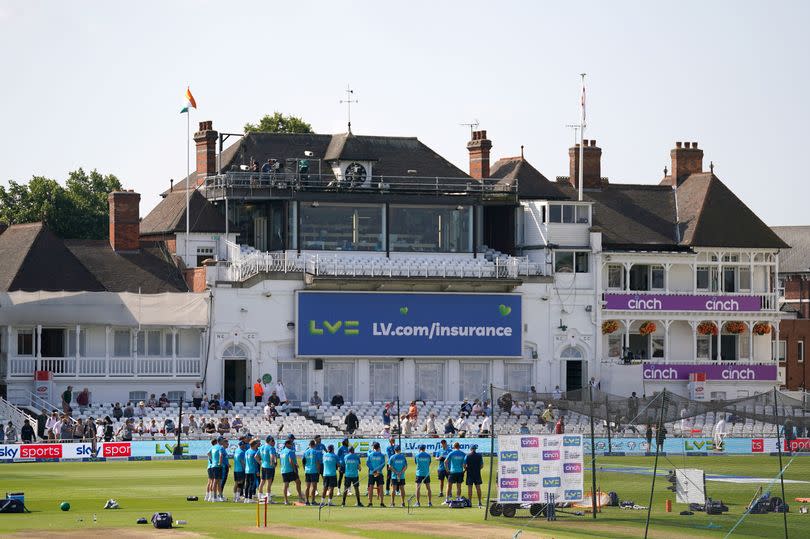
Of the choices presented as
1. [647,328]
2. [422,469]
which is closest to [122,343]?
[647,328]

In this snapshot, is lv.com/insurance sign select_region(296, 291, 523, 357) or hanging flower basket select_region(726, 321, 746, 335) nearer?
lv.com/insurance sign select_region(296, 291, 523, 357)

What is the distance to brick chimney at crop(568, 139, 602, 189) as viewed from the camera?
275 feet

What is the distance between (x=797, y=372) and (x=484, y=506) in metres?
54.1

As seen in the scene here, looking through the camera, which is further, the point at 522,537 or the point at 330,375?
the point at 330,375

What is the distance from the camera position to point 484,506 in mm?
43500

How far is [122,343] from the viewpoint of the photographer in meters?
71.8

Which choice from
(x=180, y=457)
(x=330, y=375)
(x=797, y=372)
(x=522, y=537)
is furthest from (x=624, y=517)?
(x=797, y=372)

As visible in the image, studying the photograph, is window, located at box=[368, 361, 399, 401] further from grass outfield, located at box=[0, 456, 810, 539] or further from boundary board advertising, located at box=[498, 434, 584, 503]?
boundary board advertising, located at box=[498, 434, 584, 503]

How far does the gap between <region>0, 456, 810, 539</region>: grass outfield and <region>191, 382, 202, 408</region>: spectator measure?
1770 centimetres

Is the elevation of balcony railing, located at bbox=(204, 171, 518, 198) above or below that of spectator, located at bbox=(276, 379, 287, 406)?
above

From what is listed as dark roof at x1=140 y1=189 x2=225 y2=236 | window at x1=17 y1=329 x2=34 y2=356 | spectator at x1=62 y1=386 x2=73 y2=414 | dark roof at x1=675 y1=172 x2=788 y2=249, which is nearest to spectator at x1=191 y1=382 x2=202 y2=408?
spectator at x1=62 y1=386 x2=73 y2=414

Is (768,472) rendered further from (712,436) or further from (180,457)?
(180,457)

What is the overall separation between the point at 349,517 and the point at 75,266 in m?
34.7

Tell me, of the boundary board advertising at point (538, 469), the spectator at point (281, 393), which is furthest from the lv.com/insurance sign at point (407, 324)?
the boundary board advertising at point (538, 469)
